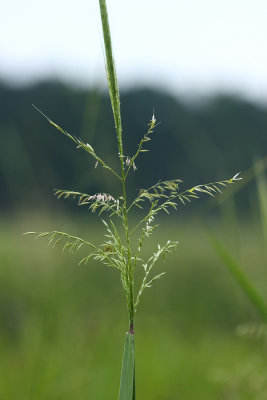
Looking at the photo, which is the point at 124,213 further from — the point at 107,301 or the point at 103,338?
the point at 107,301

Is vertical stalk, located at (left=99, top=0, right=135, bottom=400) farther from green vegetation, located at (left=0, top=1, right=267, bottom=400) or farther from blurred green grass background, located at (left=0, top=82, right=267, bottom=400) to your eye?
blurred green grass background, located at (left=0, top=82, right=267, bottom=400)

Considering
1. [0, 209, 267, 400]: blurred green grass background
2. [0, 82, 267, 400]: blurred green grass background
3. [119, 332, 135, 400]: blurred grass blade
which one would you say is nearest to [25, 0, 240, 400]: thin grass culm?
[119, 332, 135, 400]: blurred grass blade

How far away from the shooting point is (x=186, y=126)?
7.16ft

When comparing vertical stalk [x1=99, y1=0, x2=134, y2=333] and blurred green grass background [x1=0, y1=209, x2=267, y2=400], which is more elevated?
vertical stalk [x1=99, y1=0, x2=134, y2=333]

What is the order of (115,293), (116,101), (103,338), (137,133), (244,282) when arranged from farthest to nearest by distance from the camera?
(137,133) < (115,293) < (103,338) < (244,282) < (116,101)

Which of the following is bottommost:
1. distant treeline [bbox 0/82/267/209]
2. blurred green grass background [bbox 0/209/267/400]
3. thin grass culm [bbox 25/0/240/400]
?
blurred green grass background [bbox 0/209/267/400]

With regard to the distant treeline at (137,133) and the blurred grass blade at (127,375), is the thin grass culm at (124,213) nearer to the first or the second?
the blurred grass blade at (127,375)

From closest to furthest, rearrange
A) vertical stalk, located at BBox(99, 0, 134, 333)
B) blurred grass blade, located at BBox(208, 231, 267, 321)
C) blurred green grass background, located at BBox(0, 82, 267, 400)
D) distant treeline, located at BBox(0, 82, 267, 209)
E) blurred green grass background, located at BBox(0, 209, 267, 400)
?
vertical stalk, located at BBox(99, 0, 134, 333), blurred grass blade, located at BBox(208, 231, 267, 321), blurred green grass background, located at BBox(0, 82, 267, 400), blurred green grass background, located at BBox(0, 209, 267, 400), distant treeline, located at BBox(0, 82, 267, 209)

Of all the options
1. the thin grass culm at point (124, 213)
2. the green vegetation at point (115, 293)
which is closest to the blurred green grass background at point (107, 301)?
the green vegetation at point (115, 293)

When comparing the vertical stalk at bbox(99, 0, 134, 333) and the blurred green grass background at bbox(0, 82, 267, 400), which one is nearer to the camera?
the vertical stalk at bbox(99, 0, 134, 333)

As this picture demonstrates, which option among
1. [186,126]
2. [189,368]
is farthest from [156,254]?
[189,368]

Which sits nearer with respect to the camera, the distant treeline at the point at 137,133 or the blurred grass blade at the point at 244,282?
the blurred grass blade at the point at 244,282

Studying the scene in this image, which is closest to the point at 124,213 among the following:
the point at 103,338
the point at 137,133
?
the point at 103,338

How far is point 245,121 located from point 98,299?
61.6ft
